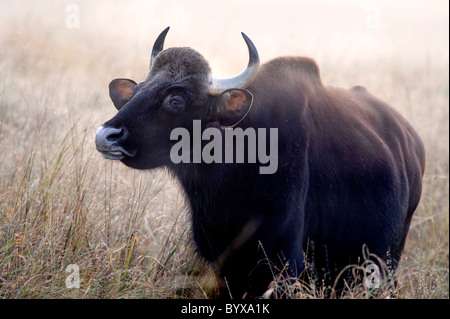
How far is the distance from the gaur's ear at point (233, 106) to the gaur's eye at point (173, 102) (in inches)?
12.7

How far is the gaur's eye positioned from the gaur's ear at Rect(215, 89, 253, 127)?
324mm

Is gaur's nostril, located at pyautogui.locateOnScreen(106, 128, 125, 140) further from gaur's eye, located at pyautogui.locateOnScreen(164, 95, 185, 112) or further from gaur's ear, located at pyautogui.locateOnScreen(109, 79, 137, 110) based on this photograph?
gaur's ear, located at pyautogui.locateOnScreen(109, 79, 137, 110)

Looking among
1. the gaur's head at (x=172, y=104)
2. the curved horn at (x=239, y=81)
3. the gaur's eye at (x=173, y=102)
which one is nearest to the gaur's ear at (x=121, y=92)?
the gaur's head at (x=172, y=104)

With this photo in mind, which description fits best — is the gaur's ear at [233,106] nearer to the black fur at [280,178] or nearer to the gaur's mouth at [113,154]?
the black fur at [280,178]

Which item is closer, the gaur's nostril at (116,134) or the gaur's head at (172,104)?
the gaur's nostril at (116,134)

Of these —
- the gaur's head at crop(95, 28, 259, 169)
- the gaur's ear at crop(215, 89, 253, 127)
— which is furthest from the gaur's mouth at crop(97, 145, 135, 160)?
the gaur's ear at crop(215, 89, 253, 127)

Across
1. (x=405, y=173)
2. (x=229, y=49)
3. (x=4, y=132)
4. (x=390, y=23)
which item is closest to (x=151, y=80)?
(x=4, y=132)

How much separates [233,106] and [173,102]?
0.49m

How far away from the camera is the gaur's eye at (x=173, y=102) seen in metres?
4.30

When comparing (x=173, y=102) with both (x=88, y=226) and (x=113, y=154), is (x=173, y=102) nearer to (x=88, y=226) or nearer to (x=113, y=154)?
(x=113, y=154)

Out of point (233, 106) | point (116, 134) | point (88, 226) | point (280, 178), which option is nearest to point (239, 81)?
point (233, 106)

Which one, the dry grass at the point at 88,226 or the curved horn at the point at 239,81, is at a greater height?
the curved horn at the point at 239,81
